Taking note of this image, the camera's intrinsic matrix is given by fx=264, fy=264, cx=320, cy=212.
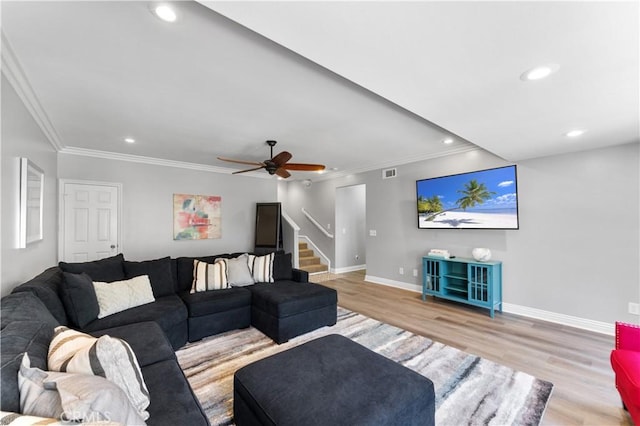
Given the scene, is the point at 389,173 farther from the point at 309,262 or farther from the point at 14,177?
the point at 14,177

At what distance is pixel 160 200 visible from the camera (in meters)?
4.75

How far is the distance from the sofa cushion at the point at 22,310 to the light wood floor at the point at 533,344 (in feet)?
10.5

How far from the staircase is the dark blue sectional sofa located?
2568mm

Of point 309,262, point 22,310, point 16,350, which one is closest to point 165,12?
point 16,350

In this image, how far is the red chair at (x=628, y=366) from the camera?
155cm

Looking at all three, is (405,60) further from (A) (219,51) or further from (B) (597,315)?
(B) (597,315)

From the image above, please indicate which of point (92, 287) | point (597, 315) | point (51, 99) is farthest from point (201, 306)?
point (597, 315)

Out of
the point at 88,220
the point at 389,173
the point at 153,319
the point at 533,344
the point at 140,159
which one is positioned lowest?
the point at 533,344

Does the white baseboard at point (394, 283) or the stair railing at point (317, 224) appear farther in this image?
the stair railing at point (317, 224)

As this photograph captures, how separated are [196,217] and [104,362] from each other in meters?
4.31

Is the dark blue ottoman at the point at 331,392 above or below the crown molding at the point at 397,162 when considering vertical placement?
below

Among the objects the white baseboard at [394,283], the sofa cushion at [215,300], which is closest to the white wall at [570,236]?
the white baseboard at [394,283]

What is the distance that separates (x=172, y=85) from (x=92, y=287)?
197 cm

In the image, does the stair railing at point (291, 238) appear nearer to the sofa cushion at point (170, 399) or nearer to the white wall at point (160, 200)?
the white wall at point (160, 200)
